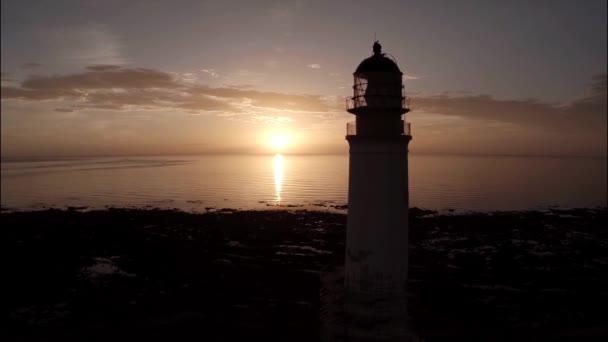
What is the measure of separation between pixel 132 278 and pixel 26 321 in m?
4.89

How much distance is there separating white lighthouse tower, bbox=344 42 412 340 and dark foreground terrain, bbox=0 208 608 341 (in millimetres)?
2428

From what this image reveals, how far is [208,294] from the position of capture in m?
17.0

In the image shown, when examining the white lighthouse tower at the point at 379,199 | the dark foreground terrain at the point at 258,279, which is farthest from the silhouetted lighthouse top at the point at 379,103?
the dark foreground terrain at the point at 258,279

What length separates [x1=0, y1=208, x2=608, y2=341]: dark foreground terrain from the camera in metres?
14.1

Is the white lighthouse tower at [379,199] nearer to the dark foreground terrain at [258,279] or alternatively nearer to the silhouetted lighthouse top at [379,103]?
the silhouetted lighthouse top at [379,103]

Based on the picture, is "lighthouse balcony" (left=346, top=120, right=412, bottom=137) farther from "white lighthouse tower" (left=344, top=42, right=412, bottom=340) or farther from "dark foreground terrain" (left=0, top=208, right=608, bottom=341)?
"dark foreground terrain" (left=0, top=208, right=608, bottom=341)

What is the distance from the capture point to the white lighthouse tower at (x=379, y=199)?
431 inches

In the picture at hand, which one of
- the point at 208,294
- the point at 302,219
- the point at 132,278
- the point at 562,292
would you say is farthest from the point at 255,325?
the point at 302,219

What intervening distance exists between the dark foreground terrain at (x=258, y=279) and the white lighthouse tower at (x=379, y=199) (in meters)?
2.43

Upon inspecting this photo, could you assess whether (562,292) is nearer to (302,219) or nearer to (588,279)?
(588,279)

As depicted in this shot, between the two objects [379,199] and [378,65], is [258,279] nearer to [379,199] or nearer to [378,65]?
[379,199]

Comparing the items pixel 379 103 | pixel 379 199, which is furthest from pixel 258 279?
pixel 379 103

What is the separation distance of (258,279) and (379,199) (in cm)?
989

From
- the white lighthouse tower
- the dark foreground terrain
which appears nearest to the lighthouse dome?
the white lighthouse tower
